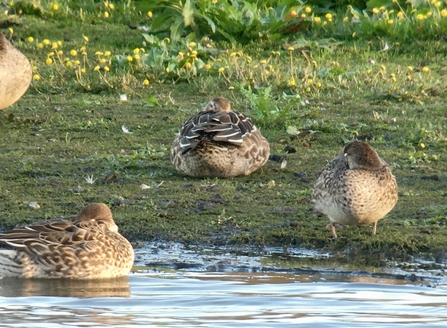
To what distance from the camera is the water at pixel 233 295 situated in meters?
6.89

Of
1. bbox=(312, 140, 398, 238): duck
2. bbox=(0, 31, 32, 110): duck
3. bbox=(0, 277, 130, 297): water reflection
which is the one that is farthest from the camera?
bbox=(0, 31, 32, 110): duck

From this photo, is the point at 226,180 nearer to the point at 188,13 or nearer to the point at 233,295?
the point at 233,295

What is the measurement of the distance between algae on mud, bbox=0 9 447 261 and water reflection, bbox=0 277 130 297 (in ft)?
2.97

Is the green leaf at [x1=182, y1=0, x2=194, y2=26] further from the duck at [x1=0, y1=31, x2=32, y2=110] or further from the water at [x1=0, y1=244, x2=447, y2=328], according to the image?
the water at [x1=0, y1=244, x2=447, y2=328]

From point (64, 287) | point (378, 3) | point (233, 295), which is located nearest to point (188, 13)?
point (378, 3)

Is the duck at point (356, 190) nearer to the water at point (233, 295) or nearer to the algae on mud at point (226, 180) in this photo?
the algae on mud at point (226, 180)

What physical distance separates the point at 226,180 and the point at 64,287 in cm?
286

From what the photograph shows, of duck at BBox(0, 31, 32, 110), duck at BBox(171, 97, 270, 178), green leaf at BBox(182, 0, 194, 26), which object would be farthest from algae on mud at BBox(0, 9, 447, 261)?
green leaf at BBox(182, 0, 194, 26)

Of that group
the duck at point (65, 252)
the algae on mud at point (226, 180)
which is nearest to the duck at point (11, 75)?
the algae on mud at point (226, 180)

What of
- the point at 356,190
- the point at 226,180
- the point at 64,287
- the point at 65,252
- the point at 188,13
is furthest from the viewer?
the point at 188,13

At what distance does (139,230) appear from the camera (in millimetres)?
8961

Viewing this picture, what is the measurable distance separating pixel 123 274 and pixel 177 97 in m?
5.68

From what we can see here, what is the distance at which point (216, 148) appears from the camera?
10328 millimetres

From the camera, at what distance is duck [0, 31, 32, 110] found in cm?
1225
